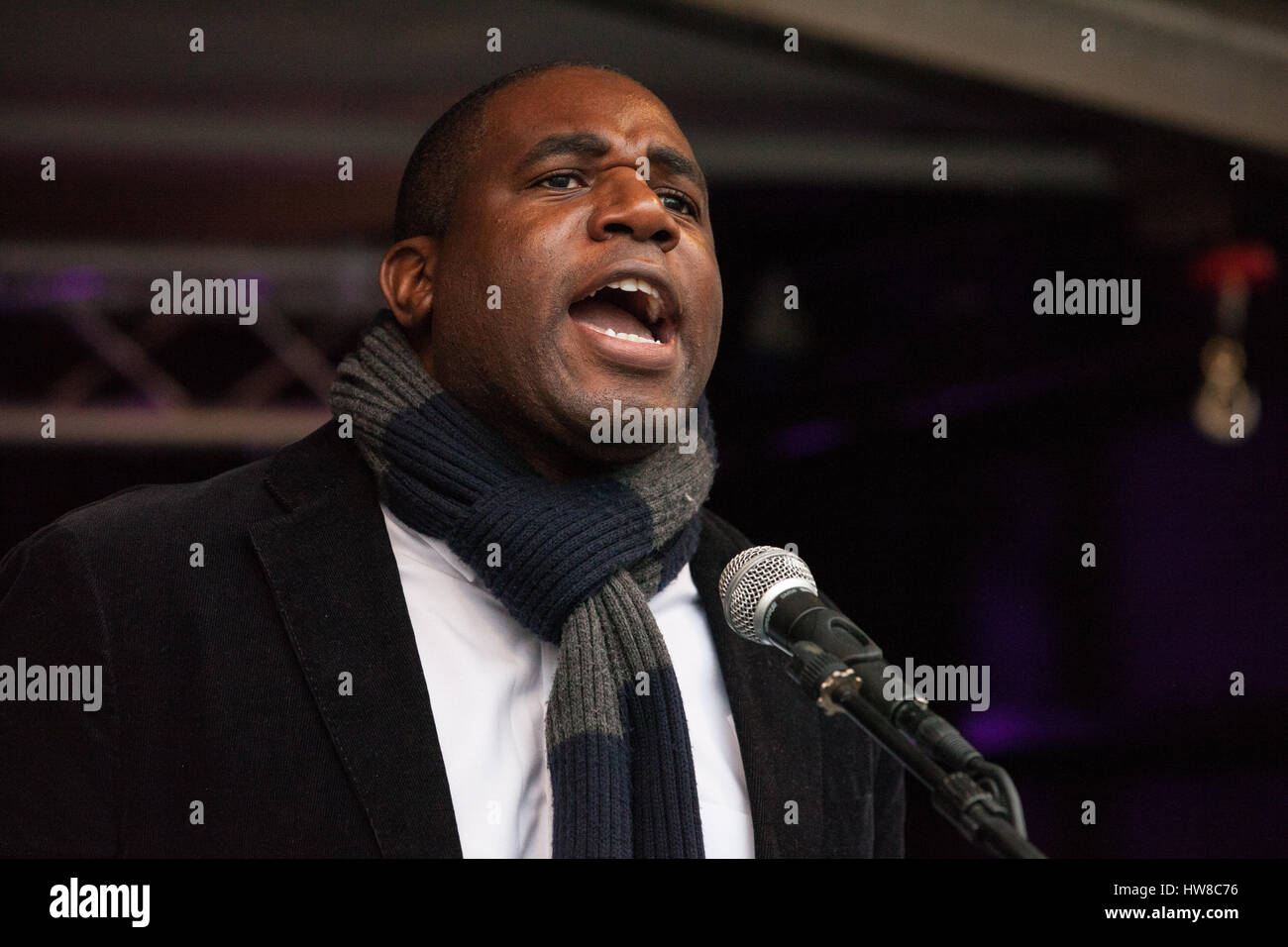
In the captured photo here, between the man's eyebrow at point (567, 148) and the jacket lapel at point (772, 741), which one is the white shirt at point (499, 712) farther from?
the man's eyebrow at point (567, 148)

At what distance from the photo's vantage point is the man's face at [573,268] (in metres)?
1.75

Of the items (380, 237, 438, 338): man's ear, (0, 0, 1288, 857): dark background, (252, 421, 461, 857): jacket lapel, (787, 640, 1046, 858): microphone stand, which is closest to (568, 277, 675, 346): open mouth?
(380, 237, 438, 338): man's ear

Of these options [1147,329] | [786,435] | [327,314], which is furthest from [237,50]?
[1147,329]

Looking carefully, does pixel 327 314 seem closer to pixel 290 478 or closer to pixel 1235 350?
pixel 290 478

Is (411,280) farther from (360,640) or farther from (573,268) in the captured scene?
(360,640)

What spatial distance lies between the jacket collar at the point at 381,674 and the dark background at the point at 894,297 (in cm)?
203

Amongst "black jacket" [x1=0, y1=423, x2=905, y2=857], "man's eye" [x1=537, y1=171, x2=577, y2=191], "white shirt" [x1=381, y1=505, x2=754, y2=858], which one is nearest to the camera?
"black jacket" [x1=0, y1=423, x2=905, y2=857]

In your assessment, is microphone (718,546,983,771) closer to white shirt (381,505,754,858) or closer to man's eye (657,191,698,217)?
white shirt (381,505,754,858)

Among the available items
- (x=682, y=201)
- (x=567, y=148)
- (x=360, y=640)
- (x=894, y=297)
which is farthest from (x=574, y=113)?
(x=894, y=297)

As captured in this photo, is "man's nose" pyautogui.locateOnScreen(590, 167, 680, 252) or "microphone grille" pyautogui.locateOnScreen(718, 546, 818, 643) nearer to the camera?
"microphone grille" pyautogui.locateOnScreen(718, 546, 818, 643)

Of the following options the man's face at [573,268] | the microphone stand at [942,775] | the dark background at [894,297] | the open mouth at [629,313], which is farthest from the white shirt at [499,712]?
the dark background at [894,297]

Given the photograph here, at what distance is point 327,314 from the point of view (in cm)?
418

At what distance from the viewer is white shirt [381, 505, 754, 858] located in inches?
63.3

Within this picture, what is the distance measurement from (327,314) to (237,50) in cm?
88
